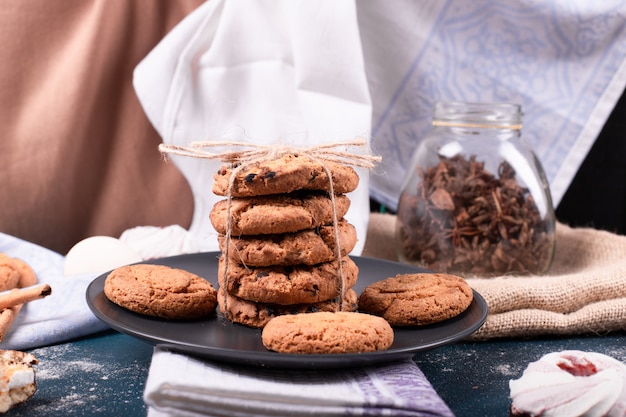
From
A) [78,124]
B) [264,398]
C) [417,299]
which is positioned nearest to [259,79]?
[78,124]

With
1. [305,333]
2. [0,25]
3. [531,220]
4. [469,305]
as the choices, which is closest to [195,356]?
[305,333]

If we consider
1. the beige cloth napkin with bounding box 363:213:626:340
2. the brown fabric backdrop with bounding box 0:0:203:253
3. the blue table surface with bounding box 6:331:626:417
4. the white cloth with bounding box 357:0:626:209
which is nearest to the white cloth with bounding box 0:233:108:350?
the blue table surface with bounding box 6:331:626:417

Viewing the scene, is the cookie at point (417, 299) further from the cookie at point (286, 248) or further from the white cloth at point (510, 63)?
the white cloth at point (510, 63)

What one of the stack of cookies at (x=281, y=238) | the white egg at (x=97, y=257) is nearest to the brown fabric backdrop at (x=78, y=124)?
the white egg at (x=97, y=257)

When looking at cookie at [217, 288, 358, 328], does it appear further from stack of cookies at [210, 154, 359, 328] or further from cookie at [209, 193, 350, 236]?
cookie at [209, 193, 350, 236]

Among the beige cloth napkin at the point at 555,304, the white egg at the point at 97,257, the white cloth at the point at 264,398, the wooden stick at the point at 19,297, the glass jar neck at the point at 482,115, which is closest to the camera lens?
the white cloth at the point at 264,398

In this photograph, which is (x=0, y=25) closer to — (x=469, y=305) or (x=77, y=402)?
(x=77, y=402)
